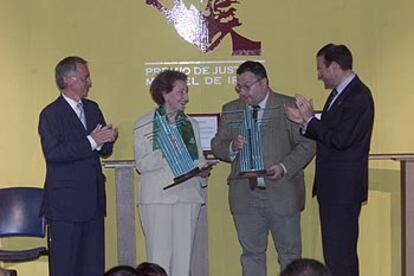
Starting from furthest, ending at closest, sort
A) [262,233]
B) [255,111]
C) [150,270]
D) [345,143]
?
[262,233] < [255,111] < [345,143] < [150,270]

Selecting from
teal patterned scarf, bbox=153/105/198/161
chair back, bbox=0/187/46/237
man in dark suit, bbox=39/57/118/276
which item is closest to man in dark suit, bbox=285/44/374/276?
teal patterned scarf, bbox=153/105/198/161

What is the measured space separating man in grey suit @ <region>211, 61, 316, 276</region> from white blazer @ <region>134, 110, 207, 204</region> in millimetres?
297

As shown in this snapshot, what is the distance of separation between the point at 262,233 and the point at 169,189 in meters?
0.71

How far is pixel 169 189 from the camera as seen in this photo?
4.86 metres

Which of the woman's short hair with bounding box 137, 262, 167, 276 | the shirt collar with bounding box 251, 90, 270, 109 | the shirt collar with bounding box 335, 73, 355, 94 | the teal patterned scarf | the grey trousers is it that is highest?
the shirt collar with bounding box 335, 73, 355, 94

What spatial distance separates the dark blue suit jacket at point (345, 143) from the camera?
15.3 ft

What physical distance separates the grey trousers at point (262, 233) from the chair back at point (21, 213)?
4.47ft

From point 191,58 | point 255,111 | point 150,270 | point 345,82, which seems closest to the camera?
point 150,270

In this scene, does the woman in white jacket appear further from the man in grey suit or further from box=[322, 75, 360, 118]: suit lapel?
box=[322, 75, 360, 118]: suit lapel

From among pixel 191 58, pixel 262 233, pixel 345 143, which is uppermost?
pixel 191 58

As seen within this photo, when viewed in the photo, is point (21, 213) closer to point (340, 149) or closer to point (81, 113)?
point (81, 113)

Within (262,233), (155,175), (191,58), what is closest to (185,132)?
(155,175)

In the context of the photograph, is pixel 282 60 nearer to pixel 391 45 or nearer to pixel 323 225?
pixel 391 45

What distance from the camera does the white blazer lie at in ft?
15.9
